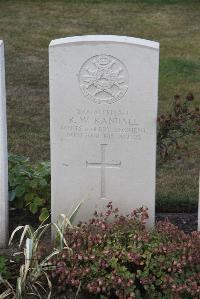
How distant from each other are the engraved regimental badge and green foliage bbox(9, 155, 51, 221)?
97 centimetres

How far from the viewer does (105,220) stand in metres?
5.09

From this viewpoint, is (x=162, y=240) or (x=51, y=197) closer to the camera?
(x=162, y=240)

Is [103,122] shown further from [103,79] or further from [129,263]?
[129,263]

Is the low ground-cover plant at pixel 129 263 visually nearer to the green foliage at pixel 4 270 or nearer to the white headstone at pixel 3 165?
the green foliage at pixel 4 270

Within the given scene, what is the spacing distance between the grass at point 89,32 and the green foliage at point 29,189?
1044 millimetres

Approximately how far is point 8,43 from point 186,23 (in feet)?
12.0

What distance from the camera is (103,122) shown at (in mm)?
5172

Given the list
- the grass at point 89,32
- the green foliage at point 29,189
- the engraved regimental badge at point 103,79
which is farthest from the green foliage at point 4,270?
the grass at point 89,32

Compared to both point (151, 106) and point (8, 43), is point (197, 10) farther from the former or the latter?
point (151, 106)

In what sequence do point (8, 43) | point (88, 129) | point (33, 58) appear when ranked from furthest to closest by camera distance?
point (8, 43), point (33, 58), point (88, 129)

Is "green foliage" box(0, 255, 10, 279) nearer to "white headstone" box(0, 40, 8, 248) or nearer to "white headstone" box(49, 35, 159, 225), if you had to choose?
"white headstone" box(0, 40, 8, 248)

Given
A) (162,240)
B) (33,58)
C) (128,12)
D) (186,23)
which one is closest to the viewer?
(162,240)

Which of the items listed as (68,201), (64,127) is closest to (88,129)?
(64,127)

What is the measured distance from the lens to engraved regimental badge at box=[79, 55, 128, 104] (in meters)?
5.06
